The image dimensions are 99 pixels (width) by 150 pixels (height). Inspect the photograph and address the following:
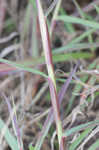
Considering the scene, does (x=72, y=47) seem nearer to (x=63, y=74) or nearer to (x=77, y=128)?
(x=63, y=74)

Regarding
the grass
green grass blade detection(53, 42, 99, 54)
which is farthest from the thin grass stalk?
green grass blade detection(53, 42, 99, 54)

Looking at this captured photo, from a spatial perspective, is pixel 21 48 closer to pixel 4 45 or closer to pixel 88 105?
pixel 4 45

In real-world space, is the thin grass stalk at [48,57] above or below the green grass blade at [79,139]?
above

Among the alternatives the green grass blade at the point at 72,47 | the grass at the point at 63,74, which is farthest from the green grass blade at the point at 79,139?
the green grass blade at the point at 72,47

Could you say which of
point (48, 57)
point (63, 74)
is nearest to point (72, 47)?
point (63, 74)

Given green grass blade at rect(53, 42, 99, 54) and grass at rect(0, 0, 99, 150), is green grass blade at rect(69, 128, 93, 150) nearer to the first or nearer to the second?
grass at rect(0, 0, 99, 150)

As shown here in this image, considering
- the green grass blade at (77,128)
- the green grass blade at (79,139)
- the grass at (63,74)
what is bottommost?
the green grass blade at (79,139)

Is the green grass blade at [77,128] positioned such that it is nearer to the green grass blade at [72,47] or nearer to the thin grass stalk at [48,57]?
the thin grass stalk at [48,57]

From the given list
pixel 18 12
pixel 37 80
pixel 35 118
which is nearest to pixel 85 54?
pixel 37 80

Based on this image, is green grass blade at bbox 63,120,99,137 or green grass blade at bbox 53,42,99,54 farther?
green grass blade at bbox 53,42,99,54

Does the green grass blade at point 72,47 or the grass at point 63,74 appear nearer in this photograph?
the grass at point 63,74

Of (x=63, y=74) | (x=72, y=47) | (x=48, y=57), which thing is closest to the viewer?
(x=48, y=57)
